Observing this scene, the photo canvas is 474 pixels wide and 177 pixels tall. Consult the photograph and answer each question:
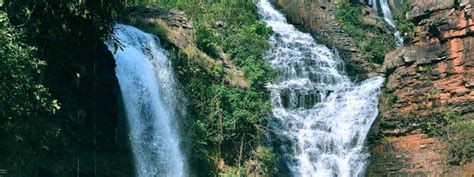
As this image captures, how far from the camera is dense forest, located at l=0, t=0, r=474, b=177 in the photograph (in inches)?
469

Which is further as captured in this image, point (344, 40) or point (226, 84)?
point (344, 40)

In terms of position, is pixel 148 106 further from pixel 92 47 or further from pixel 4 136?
pixel 4 136

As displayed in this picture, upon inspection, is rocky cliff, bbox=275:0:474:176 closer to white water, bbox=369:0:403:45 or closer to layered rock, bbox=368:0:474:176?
layered rock, bbox=368:0:474:176

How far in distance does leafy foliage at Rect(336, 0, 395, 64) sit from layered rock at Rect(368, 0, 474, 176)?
10084mm

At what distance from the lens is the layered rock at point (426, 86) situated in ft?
69.4

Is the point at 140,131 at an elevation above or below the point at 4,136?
below

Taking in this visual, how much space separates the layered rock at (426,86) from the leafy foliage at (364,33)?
1008cm

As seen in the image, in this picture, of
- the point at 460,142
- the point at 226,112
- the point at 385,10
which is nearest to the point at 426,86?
the point at 460,142

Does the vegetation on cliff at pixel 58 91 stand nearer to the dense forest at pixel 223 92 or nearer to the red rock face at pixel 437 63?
the dense forest at pixel 223 92

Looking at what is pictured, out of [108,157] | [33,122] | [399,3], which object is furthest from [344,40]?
[33,122]

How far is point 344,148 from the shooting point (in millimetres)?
23531

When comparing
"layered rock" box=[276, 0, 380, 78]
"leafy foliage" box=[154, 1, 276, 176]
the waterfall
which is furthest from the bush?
"layered rock" box=[276, 0, 380, 78]

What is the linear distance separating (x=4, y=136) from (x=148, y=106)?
902 cm

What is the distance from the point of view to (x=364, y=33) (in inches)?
1400
